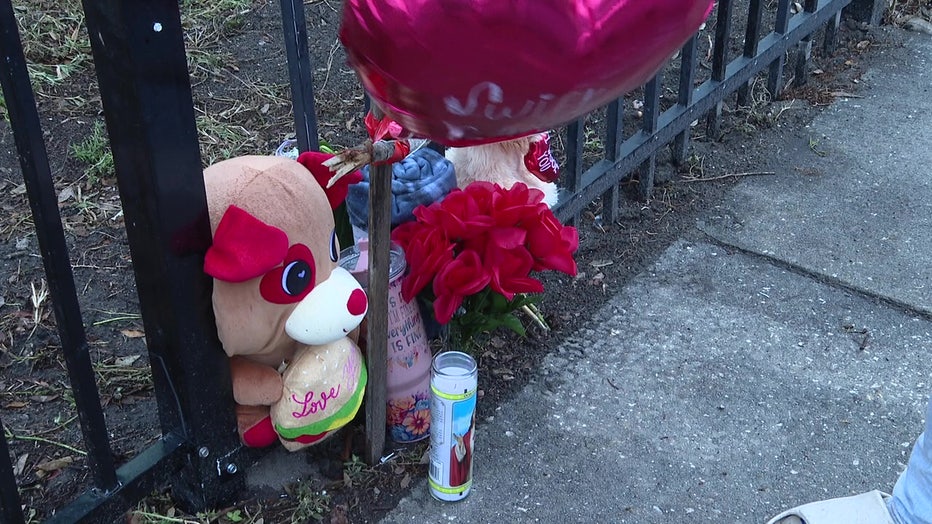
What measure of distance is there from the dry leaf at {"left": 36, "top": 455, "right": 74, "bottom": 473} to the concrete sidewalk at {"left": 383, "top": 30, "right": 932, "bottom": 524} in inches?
28.5

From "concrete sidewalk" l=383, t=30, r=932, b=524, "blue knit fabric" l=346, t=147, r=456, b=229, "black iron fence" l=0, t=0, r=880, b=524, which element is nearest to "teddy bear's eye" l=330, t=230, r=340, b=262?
"black iron fence" l=0, t=0, r=880, b=524

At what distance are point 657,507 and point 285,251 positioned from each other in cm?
100

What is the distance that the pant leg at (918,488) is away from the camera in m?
1.82

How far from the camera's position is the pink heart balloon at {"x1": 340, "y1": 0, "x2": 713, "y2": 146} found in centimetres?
126

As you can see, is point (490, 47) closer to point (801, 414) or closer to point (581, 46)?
point (581, 46)

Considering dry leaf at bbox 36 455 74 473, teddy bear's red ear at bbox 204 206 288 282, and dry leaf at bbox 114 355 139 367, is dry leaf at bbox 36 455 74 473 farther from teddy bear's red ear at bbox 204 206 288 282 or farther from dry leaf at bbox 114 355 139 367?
teddy bear's red ear at bbox 204 206 288 282

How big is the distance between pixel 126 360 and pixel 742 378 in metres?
1.55

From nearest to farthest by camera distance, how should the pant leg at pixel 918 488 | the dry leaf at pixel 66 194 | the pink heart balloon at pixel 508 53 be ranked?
the pink heart balloon at pixel 508 53, the pant leg at pixel 918 488, the dry leaf at pixel 66 194

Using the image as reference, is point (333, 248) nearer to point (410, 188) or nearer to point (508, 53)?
point (410, 188)

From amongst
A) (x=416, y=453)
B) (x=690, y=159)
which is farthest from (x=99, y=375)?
(x=690, y=159)

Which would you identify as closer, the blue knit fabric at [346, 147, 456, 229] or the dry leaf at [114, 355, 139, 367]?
the blue knit fabric at [346, 147, 456, 229]

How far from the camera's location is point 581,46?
4.19 feet

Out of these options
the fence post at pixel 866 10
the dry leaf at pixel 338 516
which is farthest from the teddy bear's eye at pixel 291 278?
the fence post at pixel 866 10

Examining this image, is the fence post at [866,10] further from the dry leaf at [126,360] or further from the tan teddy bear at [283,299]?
the dry leaf at [126,360]
